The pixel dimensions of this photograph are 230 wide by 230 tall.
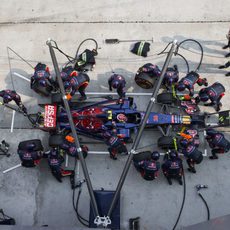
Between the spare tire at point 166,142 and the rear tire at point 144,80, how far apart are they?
1.83 m

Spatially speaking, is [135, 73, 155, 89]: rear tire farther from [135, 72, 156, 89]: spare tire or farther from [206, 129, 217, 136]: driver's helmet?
[206, 129, 217, 136]: driver's helmet

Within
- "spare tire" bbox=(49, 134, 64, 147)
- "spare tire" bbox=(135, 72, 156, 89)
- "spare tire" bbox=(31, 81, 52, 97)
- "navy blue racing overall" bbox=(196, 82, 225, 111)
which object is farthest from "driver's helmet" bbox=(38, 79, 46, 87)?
"navy blue racing overall" bbox=(196, 82, 225, 111)

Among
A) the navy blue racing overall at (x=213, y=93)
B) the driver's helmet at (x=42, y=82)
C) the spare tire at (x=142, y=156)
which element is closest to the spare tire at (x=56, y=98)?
the driver's helmet at (x=42, y=82)

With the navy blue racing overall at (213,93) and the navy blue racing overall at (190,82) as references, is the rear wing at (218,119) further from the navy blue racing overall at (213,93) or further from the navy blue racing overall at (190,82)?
the navy blue racing overall at (190,82)

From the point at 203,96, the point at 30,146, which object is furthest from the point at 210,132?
the point at 30,146

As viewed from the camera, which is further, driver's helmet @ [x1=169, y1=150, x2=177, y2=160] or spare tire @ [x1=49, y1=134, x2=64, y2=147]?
spare tire @ [x1=49, y1=134, x2=64, y2=147]

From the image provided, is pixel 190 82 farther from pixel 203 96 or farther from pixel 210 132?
pixel 210 132

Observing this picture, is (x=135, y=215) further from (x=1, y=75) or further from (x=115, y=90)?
(x=1, y=75)

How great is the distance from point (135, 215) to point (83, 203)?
157cm

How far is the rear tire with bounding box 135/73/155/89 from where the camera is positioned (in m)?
10.3

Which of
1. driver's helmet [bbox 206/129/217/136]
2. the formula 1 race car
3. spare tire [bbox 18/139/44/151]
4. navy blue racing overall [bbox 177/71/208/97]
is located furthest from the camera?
navy blue racing overall [bbox 177/71/208/97]

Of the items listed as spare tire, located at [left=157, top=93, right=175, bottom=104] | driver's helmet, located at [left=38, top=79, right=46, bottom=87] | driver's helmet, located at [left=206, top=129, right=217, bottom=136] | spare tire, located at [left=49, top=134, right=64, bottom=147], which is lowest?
spare tire, located at [left=49, top=134, right=64, bottom=147]

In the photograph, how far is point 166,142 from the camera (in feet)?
31.5

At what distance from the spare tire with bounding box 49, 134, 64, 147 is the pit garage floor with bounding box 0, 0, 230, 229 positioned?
93 centimetres
